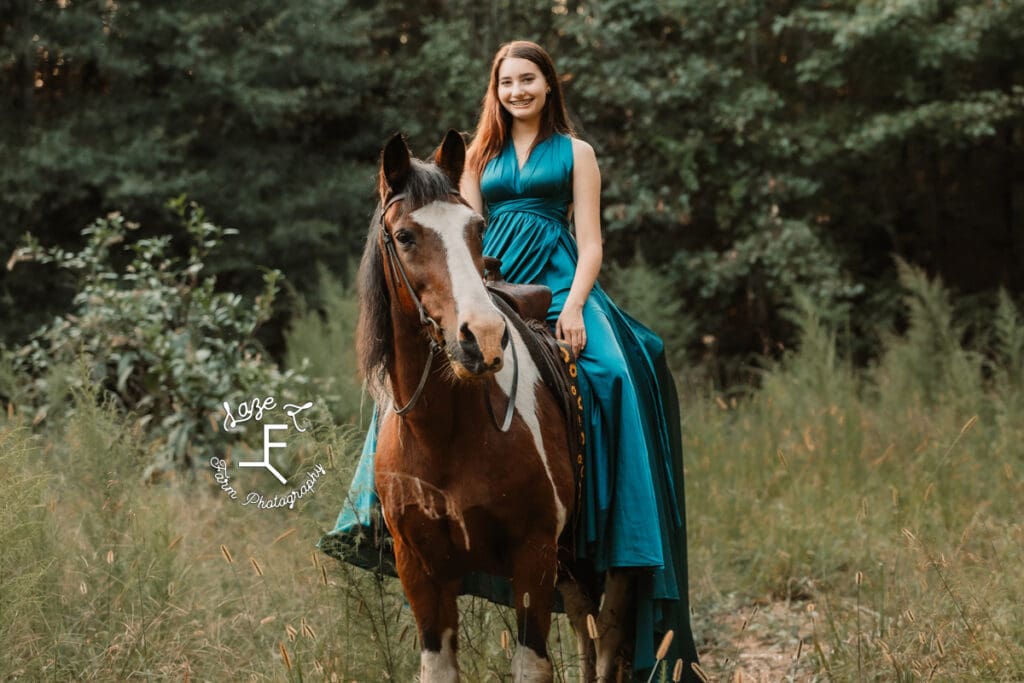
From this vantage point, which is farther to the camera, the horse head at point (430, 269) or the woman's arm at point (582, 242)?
the woman's arm at point (582, 242)

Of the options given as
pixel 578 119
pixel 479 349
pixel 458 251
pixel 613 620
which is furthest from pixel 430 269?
pixel 578 119

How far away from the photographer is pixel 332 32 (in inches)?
463

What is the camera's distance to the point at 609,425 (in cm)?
337

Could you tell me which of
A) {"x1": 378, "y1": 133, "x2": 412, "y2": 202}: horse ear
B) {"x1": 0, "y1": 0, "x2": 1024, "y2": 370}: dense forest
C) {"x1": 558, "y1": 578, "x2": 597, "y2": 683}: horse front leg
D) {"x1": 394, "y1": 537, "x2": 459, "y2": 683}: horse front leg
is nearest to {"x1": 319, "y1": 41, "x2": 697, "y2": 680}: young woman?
{"x1": 558, "y1": 578, "x2": 597, "y2": 683}: horse front leg

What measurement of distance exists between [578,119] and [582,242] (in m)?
8.22

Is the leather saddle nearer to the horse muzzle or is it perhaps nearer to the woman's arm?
the woman's arm

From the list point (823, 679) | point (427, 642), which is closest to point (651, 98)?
point (823, 679)

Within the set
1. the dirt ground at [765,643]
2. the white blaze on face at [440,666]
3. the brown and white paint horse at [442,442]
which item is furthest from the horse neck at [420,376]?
the dirt ground at [765,643]

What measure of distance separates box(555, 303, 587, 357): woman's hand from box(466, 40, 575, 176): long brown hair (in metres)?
0.68

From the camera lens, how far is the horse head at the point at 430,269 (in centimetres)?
242

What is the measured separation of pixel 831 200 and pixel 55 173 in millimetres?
9465

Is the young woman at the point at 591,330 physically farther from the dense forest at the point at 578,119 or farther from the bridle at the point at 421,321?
the dense forest at the point at 578,119

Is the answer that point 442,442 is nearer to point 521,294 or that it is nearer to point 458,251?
point 458,251

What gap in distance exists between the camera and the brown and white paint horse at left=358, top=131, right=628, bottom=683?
2646 mm
